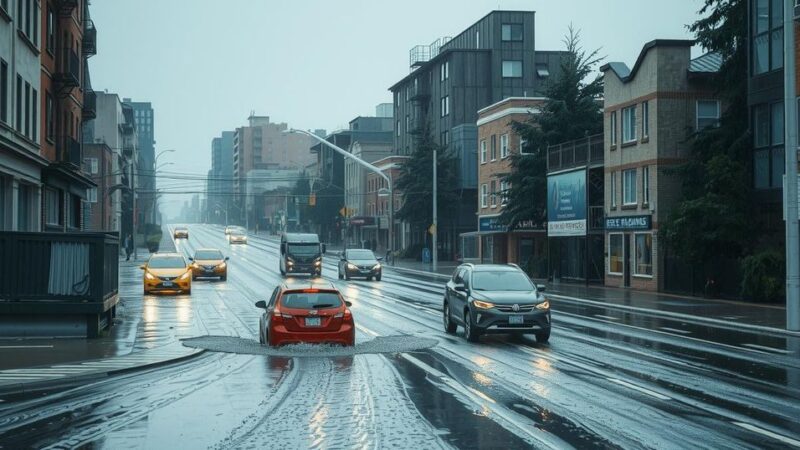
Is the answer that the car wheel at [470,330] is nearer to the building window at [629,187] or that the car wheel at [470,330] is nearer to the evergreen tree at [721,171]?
the evergreen tree at [721,171]

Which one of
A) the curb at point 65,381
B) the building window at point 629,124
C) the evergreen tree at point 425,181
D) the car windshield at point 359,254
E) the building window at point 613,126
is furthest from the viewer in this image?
the evergreen tree at point 425,181

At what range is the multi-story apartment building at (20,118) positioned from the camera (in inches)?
1169

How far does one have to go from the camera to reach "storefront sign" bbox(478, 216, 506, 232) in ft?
228

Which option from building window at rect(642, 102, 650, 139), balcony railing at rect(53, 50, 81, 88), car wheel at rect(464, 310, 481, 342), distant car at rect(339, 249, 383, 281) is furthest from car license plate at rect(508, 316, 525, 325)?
distant car at rect(339, 249, 383, 281)

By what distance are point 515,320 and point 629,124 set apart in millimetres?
28268

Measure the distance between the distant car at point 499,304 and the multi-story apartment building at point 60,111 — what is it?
1724cm

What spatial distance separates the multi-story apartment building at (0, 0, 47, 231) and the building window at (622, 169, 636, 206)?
2652 cm

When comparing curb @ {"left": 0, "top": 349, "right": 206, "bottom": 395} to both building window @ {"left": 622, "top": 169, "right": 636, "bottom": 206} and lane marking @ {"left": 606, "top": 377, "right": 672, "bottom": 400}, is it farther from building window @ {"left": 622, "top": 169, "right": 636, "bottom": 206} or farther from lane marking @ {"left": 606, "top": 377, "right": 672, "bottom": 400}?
building window @ {"left": 622, "top": 169, "right": 636, "bottom": 206}

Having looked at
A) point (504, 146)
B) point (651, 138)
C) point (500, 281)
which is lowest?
point (500, 281)

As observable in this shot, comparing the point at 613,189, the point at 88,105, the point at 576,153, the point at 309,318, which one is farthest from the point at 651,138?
the point at 309,318

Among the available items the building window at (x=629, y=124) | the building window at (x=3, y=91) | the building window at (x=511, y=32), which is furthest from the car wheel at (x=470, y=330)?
the building window at (x=511, y=32)

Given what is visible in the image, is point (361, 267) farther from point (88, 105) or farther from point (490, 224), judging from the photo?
point (490, 224)

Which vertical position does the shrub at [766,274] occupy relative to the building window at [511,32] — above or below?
below

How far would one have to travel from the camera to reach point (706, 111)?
45.5 metres
